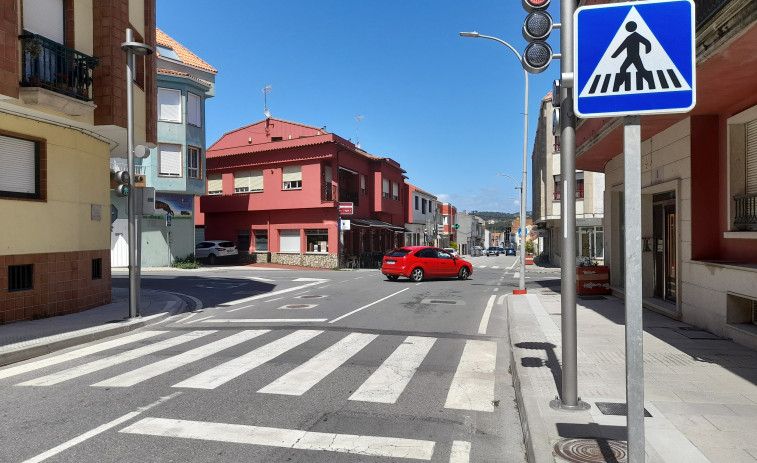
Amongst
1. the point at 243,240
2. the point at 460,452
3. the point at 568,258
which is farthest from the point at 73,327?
the point at 243,240

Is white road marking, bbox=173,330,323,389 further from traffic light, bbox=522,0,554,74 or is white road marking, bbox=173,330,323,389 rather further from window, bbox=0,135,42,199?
window, bbox=0,135,42,199

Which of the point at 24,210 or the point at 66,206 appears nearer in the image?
the point at 24,210

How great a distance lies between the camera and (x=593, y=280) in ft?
48.4

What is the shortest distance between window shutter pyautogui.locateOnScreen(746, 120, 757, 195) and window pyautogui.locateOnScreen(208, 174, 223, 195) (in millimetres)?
34321

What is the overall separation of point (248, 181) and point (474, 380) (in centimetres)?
3215

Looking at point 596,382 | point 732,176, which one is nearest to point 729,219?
point 732,176

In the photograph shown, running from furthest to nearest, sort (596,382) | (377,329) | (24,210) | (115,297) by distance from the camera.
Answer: (115,297), (24,210), (377,329), (596,382)

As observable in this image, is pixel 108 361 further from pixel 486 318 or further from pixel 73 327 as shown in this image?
pixel 486 318

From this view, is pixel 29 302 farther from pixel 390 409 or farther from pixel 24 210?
pixel 390 409

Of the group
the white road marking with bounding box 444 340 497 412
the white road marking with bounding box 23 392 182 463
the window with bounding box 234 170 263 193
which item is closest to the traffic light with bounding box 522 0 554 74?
Result: the white road marking with bounding box 444 340 497 412

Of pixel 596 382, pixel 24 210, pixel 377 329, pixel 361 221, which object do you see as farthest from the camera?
pixel 361 221

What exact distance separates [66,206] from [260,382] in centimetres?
852

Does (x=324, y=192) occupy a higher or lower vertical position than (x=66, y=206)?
higher

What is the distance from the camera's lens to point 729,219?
8500mm
